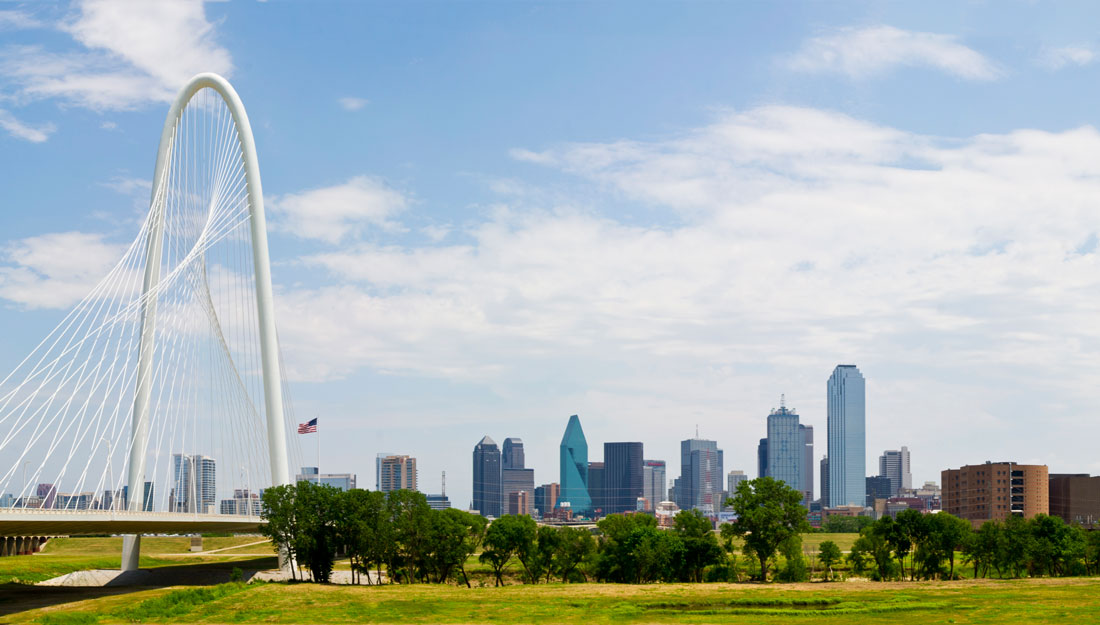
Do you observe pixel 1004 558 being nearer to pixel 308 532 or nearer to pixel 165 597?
pixel 308 532

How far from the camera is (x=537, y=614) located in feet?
214

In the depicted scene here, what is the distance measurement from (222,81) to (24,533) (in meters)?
47.6

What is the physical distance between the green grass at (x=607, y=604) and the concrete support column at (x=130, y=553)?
2121 centimetres

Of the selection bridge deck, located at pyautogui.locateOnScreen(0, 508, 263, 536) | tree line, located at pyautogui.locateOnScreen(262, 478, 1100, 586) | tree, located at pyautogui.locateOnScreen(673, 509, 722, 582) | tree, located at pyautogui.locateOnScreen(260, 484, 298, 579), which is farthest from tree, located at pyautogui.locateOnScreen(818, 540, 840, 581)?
bridge deck, located at pyautogui.locateOnScreen(0, 508, 263, 536)

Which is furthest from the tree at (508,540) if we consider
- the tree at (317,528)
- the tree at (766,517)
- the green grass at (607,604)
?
the tree at (766,517)

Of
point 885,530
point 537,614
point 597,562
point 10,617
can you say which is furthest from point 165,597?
point 885,530

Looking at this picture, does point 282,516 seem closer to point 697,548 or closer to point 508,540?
point 508,540

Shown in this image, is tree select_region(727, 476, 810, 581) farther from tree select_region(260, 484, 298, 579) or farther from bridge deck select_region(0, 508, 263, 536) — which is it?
bridge deck select_region(0, 508, 263, 536)

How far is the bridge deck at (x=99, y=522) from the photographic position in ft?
193

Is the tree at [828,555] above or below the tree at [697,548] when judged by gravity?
below

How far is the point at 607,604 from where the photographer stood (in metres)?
70.9

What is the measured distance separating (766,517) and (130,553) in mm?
59986

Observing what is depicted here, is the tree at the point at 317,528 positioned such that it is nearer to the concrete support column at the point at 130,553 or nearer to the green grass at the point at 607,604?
the green grass at the point at 607,604

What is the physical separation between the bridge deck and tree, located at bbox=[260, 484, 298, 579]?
13.4 feet
